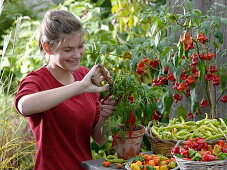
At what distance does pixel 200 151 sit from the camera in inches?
96.3

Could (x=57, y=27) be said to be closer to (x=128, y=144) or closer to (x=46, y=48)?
(x=46, y=48)

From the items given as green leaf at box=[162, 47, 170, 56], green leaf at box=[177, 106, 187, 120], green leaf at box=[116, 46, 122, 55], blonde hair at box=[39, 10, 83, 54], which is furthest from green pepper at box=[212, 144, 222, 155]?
green leaf at box=[116, 46, 122, 55]

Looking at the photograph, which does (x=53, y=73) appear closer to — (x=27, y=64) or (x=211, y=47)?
(x=211, y=47)

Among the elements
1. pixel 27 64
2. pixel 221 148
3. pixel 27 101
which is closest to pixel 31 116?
pixel 27 101

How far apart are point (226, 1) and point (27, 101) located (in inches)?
69.4

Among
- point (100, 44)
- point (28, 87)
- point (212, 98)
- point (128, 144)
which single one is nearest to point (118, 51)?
point (100, 44)

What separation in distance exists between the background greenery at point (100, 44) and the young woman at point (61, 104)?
1.15 feet

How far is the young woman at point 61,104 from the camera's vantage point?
8.43 feet

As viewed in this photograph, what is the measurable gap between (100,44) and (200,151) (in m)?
1.71

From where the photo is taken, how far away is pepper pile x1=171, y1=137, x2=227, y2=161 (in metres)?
2.34

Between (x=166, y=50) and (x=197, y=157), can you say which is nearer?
(x=197, y=157)

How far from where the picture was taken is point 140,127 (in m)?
2.82

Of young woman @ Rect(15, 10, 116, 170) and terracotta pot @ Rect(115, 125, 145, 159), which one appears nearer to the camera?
young woman @ Rect(15, 10, 116, 170)

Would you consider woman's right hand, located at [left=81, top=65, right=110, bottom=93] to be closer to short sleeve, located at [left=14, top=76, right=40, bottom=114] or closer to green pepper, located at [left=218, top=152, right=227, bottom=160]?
short sleeve, located at [left=14, top=76, right=40, bottom=114]
